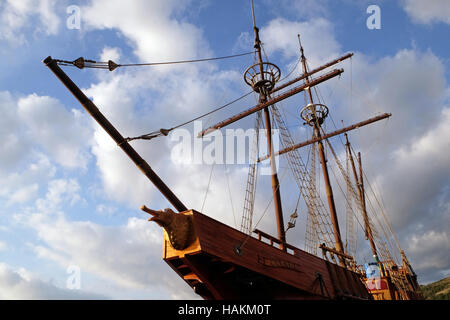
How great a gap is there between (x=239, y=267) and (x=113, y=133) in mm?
4790

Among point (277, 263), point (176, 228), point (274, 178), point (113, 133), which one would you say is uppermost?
point (274, 178)

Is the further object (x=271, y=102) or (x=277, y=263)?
(x=271, y=102)

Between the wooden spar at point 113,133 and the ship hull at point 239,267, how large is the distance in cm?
97

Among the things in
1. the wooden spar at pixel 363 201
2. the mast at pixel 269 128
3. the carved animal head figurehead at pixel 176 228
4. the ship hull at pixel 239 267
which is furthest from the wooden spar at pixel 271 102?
the wooden spar at pixel 363 201

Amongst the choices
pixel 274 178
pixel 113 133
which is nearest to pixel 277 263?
pixel 274 178

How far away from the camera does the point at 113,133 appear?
796 cm

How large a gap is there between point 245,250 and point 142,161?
3648 millimetres

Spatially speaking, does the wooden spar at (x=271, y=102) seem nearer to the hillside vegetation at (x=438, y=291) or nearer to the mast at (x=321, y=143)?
the mast at (x=321, y=143)

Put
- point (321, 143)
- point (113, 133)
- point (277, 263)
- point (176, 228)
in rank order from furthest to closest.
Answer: point (321, 143), point (277, 263), point (113, 133), point (176, 228)

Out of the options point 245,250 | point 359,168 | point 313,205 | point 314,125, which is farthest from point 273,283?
point 359,168

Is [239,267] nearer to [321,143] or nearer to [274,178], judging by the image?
[274,178]

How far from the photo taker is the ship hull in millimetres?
7414

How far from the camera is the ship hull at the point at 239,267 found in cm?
741
